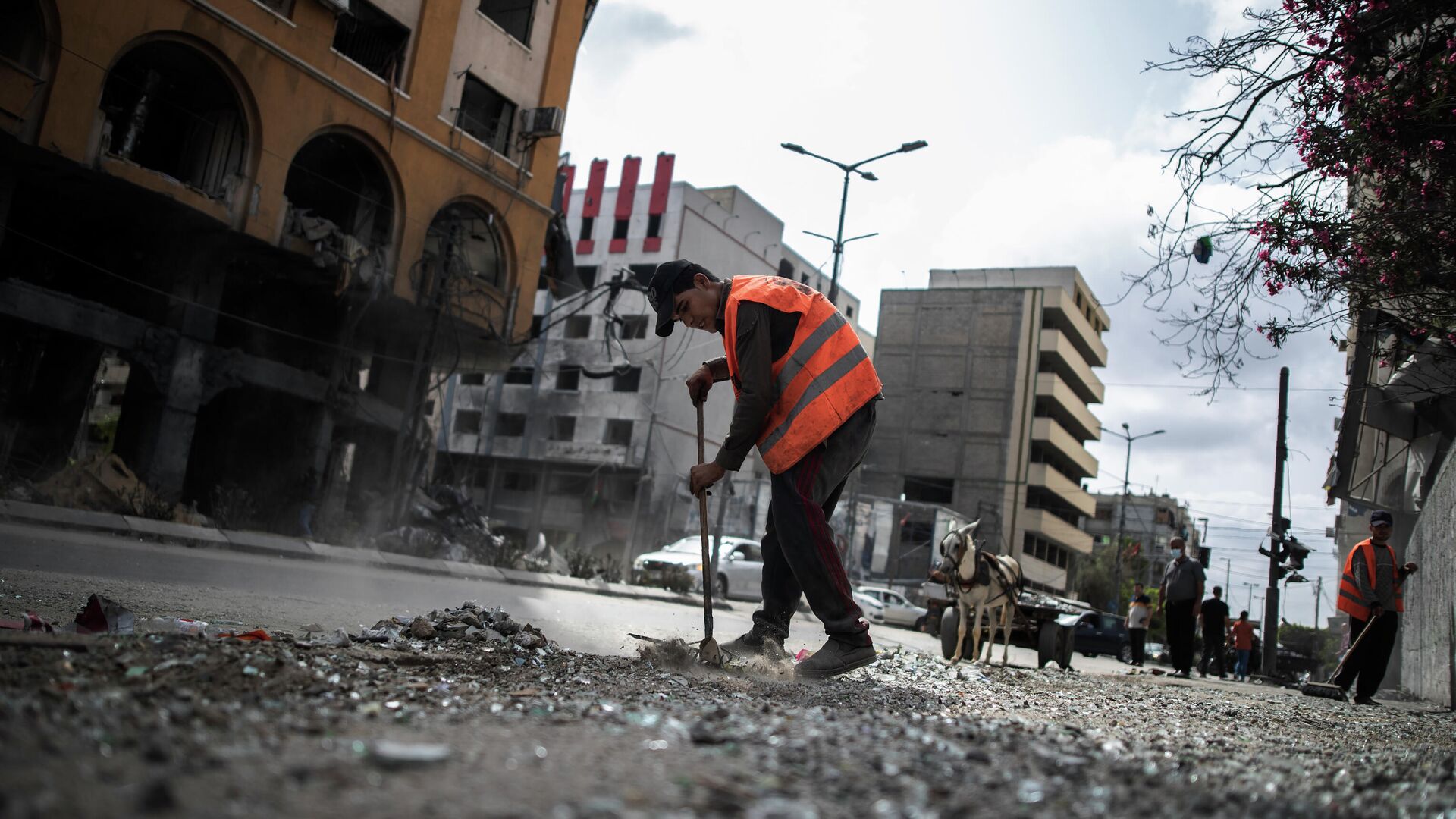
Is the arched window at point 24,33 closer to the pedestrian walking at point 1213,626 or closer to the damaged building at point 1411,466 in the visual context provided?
the damaged building at point 1411,466

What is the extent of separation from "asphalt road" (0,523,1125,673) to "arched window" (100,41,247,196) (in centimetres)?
935

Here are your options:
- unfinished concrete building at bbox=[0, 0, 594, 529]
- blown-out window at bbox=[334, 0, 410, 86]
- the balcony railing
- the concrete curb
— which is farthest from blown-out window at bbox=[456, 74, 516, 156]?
the balcony railing

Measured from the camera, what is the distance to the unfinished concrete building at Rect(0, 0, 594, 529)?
16.3 metres

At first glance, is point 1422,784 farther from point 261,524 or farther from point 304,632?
point 261,524

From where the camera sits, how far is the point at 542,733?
2.24 meters

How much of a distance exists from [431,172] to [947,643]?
1602cm

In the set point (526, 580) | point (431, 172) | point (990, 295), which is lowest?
point (526, 580)

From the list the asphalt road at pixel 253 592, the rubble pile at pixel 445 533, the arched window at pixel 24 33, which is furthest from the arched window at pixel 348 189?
the asphalt road at pixel 253 592

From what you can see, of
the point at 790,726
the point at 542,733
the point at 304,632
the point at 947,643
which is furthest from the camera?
the point at 947,643

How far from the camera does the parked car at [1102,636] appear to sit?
107 ft

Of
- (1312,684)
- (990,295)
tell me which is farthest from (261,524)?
(990,295)

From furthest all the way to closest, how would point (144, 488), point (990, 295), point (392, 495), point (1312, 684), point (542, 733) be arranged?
point (990, 295), point (392, 495), point (144, 488), point (1312, 684), point (542, 733)

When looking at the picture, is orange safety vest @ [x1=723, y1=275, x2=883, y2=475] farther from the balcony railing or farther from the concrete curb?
the balcony railing

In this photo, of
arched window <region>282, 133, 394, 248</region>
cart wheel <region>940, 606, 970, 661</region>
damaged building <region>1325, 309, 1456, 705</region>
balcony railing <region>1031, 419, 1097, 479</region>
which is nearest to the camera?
damaged building <region>1325, 309, 1456, 705</region>
